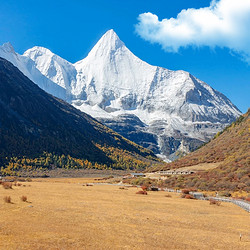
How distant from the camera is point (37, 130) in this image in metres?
143

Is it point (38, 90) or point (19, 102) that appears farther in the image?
point (38, 90)

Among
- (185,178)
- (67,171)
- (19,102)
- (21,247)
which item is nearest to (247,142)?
(185,178)

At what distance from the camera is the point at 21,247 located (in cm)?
990

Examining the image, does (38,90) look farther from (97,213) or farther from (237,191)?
(97,213)

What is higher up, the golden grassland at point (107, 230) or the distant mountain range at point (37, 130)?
the distant mountain range at point (37, 130)

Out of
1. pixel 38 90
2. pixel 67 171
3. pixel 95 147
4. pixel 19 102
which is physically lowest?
pixel 67 171

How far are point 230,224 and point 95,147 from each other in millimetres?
150408

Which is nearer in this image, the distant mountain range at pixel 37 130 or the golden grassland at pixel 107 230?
the golden grassland at pixel 107 230

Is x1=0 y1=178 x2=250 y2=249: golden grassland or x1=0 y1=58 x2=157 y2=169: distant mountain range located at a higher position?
x1=0 y1=58 x2=157 y2=169: distant mountain range

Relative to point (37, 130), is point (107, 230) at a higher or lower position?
lower

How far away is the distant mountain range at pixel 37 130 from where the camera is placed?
413 feet

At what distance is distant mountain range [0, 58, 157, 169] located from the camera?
12594 cm

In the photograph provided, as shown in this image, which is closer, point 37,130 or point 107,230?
point 107,230

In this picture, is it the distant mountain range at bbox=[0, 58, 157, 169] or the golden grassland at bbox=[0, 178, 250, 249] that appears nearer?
the golden grassland at bbox=[0, 178, 250, 249]
